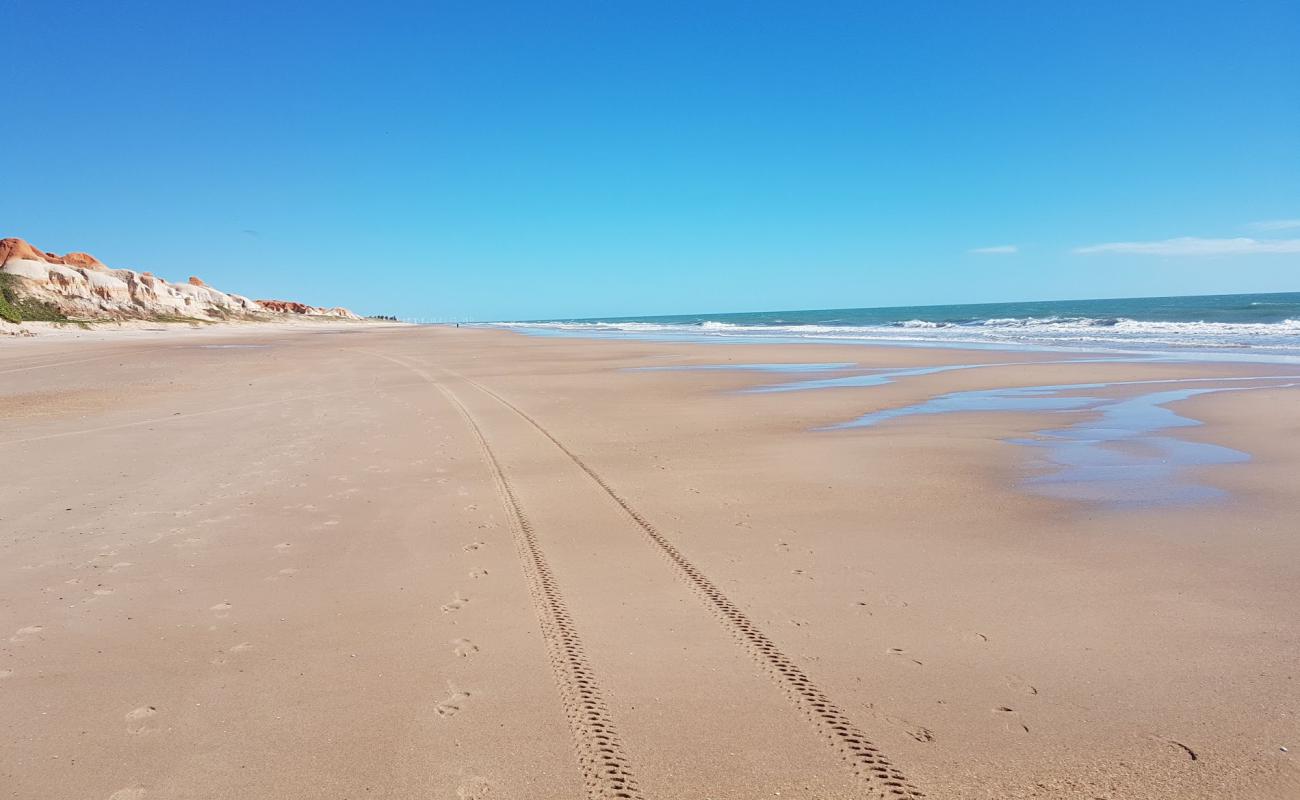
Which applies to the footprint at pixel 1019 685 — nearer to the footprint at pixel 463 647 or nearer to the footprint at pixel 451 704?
the footprint at pixel 451 704

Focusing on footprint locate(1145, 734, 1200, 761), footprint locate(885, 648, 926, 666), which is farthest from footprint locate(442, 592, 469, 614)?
footprint locate(1145, 734, 1200, 761)

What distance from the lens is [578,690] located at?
3713mm

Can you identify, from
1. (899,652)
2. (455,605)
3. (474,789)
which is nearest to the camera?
(474,789)

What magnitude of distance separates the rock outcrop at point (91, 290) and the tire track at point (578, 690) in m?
58.1

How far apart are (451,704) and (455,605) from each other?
1295 mm

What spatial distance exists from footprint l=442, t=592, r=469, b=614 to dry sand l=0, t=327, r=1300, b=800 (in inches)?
0.8

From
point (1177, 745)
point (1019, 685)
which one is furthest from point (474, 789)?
point (1177, 745)

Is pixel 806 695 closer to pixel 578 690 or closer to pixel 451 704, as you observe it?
pixel 578 690

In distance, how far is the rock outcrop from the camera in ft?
169

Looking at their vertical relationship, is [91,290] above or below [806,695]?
above

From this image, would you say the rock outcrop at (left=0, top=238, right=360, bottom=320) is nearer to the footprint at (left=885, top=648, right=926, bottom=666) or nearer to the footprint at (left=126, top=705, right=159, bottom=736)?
the footprint at (left=126, top=705, right=159, bottom=736)

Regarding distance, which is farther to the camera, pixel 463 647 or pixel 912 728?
pixel 463 647

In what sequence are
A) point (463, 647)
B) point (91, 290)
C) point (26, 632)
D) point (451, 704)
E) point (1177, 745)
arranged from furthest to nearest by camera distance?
point (91, 290), point (26, 632), point (463, 647), point (451, 704), point (1177, 745)

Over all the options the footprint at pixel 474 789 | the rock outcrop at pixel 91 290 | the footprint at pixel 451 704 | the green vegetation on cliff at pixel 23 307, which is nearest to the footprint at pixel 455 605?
the footprint at pixel 451 704
